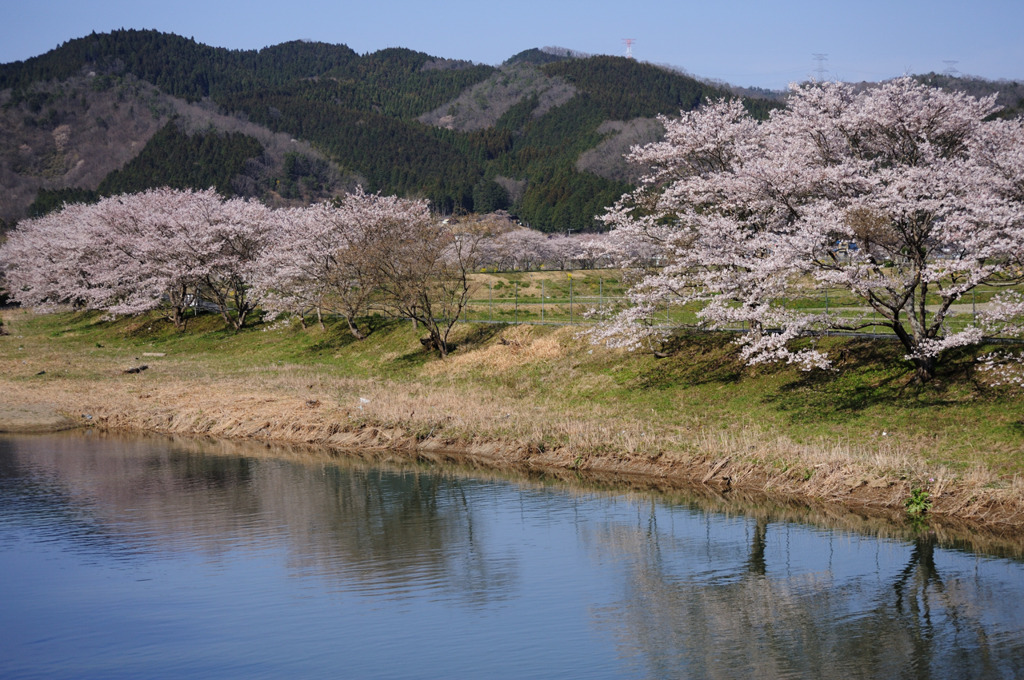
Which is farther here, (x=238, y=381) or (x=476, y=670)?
(x=238, y=381)

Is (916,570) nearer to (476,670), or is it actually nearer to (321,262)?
(476,670)

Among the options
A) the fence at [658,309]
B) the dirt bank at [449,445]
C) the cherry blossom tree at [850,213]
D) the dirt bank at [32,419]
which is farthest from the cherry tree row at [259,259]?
the dirt bank at [32,419]

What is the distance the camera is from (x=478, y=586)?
650 inches

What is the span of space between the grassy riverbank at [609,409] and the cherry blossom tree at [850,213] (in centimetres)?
157

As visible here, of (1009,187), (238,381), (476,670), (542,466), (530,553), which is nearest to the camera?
(476,670)

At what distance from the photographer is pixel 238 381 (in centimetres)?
3947

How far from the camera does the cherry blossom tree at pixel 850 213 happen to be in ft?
79.7

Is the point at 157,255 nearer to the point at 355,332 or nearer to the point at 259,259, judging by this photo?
the point at 259,259

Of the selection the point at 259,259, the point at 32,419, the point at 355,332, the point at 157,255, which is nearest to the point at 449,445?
the point at 32,419

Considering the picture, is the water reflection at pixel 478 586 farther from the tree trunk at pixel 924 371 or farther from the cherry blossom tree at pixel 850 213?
the tree trunk at pixel 924 371

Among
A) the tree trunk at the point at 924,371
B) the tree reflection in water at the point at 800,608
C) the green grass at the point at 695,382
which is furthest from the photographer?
the tree trunk at the point at 924,371

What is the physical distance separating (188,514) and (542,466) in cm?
950

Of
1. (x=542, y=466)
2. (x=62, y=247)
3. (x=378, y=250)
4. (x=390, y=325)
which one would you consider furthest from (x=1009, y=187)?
(x=62, y=247)

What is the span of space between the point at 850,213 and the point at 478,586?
14.7 m
